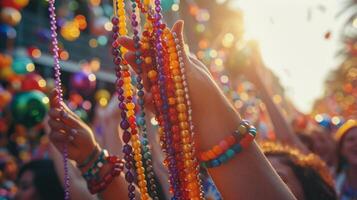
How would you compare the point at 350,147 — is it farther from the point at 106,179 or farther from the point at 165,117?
the point at 165,117

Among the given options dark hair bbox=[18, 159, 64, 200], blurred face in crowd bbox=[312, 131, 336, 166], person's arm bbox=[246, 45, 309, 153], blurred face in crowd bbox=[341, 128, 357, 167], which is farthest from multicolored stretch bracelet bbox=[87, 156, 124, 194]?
blurred face in crowd bbox=[312, 131, 336, 166]

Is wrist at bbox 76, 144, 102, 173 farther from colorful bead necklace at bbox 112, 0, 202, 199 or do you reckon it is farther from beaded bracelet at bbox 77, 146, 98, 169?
colorful bead necklace at bbox 112, 0, 202, 199

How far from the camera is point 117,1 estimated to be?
45.0 inches

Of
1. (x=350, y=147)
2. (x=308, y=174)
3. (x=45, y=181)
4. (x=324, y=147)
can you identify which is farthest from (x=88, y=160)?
(x=324, y=147)

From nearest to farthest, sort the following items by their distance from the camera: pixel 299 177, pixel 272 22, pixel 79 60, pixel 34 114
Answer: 1. pixel 299 177
2. pixel 34 114
3. pixel 272 22
4. pixel 79 60

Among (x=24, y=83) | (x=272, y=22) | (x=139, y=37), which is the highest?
(x=139, y=37)

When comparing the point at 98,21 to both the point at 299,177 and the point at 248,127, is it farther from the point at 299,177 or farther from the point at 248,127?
the point at 248,127

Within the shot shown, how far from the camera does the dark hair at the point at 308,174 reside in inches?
68.7

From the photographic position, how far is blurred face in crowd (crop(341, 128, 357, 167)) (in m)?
3.28

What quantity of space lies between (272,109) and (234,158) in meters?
2.37

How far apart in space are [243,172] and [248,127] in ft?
0.32

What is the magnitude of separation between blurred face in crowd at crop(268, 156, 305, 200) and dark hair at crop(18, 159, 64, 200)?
4.84 ft

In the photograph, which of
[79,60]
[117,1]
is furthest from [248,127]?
[79,60]

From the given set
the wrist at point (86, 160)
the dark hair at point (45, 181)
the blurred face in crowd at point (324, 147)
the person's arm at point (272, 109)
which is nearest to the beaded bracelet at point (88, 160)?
the wrist at point (86, 160)
